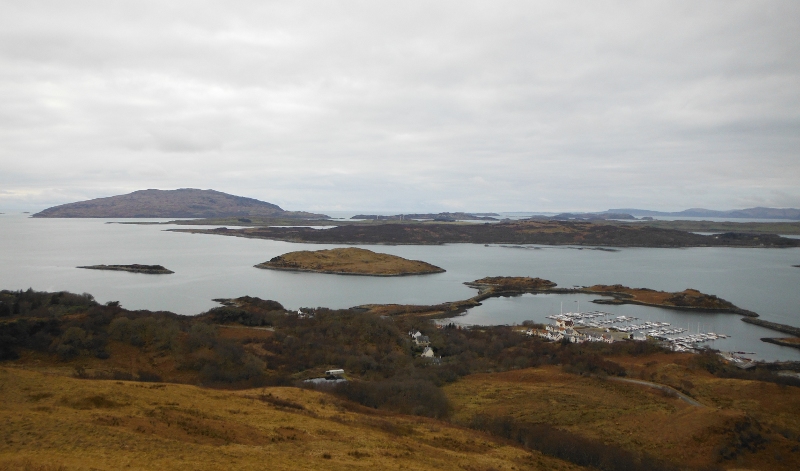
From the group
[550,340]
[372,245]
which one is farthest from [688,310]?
[372,245]

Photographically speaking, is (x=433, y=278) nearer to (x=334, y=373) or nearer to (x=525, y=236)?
(x=334, y=373)

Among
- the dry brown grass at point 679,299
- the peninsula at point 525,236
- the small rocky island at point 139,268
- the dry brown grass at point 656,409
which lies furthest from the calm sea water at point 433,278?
the dry brown grass at point 656,409

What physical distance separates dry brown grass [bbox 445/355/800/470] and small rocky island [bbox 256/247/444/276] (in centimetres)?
4660

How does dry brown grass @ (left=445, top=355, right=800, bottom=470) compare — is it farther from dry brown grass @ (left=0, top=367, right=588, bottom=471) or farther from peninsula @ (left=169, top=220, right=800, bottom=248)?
peninsula @ (left=169, top=220, right=800, bottom=248)

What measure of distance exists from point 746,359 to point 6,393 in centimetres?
3503

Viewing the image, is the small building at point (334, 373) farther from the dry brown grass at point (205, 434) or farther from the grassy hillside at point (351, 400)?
the dry brown grass at point (205, 434)

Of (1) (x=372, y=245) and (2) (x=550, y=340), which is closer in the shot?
(2) (x=550, y=340)

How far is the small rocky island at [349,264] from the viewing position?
6838cm

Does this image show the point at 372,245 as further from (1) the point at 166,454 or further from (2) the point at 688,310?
(1) the point at 166,454

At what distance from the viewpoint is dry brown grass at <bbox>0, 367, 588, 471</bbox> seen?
28.6 feet

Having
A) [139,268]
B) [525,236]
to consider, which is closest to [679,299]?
[139,268]

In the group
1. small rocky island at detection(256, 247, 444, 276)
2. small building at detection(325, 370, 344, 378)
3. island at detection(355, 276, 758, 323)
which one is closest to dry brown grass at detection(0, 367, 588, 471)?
small building at detection(325, 370, 344, 378)

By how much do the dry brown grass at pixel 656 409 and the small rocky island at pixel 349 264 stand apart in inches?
1835

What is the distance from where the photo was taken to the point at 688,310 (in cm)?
4650
